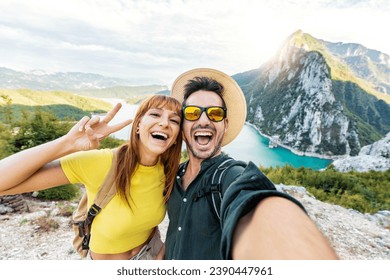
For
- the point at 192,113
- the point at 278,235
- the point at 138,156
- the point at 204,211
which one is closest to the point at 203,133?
the point at 192,113

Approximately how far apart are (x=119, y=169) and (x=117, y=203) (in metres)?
0.24

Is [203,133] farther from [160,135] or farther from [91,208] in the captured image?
[91,208]

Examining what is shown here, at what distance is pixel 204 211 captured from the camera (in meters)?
1.34

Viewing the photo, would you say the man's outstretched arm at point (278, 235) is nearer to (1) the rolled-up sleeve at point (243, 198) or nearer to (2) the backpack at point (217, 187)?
(1) the rolled-up sleeve at point (243, 198)

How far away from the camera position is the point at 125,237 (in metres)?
1.70

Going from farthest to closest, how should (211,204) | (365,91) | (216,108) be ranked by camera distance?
(365,91)
(216,108)
(211,204)

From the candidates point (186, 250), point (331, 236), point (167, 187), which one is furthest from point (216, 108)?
point (331, 236)

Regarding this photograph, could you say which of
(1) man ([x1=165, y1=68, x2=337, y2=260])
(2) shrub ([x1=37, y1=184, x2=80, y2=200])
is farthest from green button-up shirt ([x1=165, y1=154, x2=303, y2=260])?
(2) shrub ([x1=37, y1=184, x2=80, y2=200])

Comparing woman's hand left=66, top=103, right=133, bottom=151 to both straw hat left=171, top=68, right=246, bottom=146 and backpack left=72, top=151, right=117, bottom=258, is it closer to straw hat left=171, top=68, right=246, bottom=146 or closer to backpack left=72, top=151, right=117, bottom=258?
backpack left=72, top=151, right=117, bottom=258

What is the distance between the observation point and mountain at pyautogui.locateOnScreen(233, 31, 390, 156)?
6838 cm

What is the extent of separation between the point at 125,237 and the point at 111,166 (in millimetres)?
563

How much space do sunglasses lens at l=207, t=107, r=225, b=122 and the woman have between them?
0.27m
